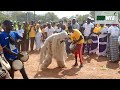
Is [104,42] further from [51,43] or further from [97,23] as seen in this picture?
[51,43]

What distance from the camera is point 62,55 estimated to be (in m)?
8.86

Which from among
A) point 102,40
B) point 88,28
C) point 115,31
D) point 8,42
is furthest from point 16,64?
point 88,28

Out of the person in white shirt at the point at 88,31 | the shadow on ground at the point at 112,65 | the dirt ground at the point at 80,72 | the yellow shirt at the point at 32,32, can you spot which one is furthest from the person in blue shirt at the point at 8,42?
the yellow shirt at the point at 32,32

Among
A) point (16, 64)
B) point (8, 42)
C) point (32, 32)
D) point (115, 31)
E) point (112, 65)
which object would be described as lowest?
point (112, 65)

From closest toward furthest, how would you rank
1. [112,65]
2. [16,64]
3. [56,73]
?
[16,64], [56,73], [112,65]

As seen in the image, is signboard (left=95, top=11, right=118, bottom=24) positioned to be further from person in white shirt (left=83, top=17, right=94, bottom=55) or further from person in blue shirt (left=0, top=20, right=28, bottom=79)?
person in blue shirt (left=0, top=20, right=28, bottom=79)

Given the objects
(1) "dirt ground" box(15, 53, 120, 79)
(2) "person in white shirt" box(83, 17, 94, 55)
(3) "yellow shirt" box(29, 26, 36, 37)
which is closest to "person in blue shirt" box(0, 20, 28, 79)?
(1) "dirt ground" box(15, 53, 120, 79)

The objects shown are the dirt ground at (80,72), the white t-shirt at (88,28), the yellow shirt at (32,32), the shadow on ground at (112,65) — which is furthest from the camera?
the yellow shirt at (32,32)

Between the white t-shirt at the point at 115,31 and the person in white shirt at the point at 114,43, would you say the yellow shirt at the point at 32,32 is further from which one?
the white t-shirt at the point at 115,31

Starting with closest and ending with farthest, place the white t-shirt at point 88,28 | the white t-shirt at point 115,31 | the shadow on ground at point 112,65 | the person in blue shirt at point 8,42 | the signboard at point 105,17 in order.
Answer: the person in blue shirt at point 8,42 < the shadow on ground at point 112,65 < the white t-shirt at point 115,31 < the signboard at point 105,17 < the white t-shirt at point 88,28

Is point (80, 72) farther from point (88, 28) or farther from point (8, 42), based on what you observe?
point (88, 28)
